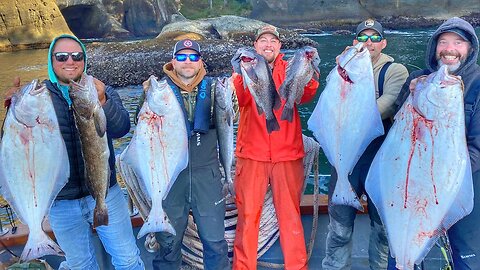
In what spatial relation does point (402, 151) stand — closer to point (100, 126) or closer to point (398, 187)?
point (398, 187)

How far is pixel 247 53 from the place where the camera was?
380cm

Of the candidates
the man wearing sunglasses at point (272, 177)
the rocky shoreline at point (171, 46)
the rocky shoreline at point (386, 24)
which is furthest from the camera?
the rocky shoreline at point (386, 24)

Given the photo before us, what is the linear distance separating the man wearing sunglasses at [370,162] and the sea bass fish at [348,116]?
0.69 feet

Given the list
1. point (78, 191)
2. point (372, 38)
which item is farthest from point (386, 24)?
point (78, 191)

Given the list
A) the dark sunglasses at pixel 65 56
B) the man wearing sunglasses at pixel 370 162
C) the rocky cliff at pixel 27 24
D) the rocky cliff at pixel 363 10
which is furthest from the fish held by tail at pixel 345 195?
the rocky cliff at pixel 363 10

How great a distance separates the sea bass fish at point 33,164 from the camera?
3.20m

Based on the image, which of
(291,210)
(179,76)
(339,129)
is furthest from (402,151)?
(179,76)

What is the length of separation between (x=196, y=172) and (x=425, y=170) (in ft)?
6.34

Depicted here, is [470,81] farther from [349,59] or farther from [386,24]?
[386,24]

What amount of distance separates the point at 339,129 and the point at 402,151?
564 mm

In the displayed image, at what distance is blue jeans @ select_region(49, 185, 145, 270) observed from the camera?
12.0ft

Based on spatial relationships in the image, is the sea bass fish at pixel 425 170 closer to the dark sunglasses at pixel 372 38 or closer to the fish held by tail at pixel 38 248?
the dark sunglasses at pixel 372 38

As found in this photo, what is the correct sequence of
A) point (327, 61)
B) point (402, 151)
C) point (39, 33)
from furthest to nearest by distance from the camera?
1. point (39, 33)
2. point (327, 61)
3. point (402, 151)

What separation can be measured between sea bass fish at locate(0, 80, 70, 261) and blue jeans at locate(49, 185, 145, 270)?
0.30 m
